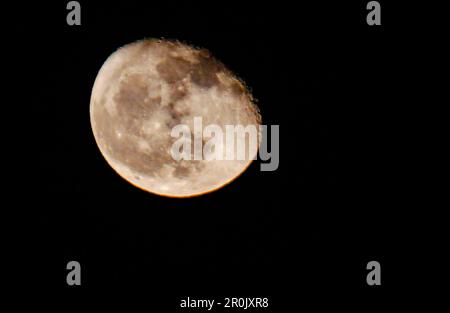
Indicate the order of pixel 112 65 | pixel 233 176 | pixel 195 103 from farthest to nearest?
1. pixel 233 176
2. pixel 112 65
3. pixel 195 103

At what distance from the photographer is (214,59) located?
4.18 m

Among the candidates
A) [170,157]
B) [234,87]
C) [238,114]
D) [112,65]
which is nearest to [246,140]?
[238,114]

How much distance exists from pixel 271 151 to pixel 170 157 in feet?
4.50

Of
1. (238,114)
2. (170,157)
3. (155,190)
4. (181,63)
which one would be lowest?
(155,190)

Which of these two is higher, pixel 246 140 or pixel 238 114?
pixel 238 114

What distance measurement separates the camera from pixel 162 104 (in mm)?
4180

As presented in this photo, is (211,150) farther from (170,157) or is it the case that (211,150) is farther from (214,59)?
(214,59)

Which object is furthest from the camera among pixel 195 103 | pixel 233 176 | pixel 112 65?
pixel 233 176

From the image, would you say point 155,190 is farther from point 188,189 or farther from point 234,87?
point 234,87

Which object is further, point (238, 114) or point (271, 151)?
point (271, 151)

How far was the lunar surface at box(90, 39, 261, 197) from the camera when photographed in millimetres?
4168

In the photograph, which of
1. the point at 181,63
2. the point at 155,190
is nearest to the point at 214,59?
the point at 181,63

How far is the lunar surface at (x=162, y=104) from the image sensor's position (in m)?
4.17

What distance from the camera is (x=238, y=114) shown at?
4.30 meters
